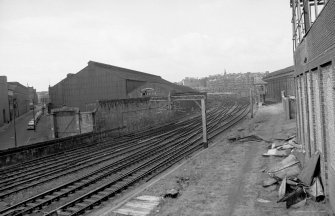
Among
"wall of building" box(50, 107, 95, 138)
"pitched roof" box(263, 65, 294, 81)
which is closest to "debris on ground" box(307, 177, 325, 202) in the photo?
"wall of building" box(50, 107, 95, 138)

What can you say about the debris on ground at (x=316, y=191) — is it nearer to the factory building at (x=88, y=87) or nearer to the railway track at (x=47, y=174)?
the railway track at (x=47, y=174)

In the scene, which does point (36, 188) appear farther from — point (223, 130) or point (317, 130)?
point (223, 130)

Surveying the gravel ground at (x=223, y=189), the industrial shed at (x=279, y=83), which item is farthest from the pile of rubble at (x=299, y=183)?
the industrial shed at (x=279, y=83)

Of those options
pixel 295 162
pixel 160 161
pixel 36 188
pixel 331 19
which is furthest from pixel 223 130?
pixel 331 19

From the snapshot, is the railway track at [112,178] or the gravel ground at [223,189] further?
the railway track at [112,178]

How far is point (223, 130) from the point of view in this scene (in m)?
29.3

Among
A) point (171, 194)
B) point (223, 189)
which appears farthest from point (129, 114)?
point (223, 189)

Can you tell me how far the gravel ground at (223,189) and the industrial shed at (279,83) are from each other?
78.5 ft

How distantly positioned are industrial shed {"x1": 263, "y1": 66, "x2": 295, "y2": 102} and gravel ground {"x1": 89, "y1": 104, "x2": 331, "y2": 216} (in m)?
23.9

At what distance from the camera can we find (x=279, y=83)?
48844 mm

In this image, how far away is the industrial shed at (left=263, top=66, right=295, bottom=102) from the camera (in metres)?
39.6

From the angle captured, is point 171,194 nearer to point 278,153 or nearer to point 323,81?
point 323,81

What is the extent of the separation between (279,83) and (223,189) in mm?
40762

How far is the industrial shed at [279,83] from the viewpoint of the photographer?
130 feet
